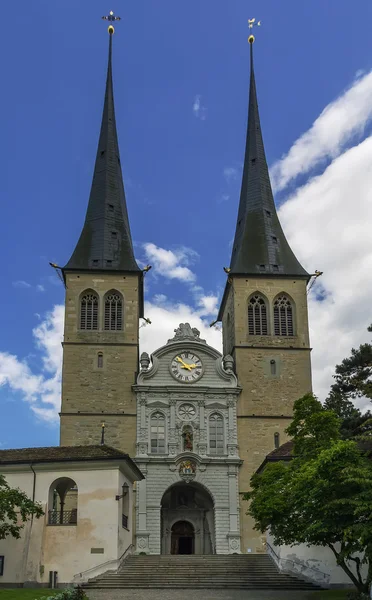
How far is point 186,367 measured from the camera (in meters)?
50.4

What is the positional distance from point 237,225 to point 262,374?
44.3ft

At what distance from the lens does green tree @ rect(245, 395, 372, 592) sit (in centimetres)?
2214

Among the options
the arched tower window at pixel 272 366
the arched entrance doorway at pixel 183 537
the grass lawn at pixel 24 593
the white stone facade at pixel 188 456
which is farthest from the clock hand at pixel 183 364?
the grass lawn at pixel 24 593

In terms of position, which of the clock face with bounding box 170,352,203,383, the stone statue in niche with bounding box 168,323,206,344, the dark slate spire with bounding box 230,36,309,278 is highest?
the dark slate spire with bounding box 230,36,309,278

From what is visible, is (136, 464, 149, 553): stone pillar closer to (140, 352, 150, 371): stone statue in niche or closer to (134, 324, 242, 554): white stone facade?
(134, 324, 242, 554): white stone facade

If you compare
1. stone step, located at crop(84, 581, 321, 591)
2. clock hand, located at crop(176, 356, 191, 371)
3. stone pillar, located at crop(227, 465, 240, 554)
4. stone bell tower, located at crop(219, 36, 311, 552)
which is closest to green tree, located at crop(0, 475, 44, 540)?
stone step, located at crop(84, 581, 321, 591)

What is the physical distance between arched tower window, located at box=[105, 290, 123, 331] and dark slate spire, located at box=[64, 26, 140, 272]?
6.11 ft

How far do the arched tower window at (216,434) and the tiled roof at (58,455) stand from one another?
14545 millimetres

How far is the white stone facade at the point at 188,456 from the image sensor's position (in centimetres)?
4659

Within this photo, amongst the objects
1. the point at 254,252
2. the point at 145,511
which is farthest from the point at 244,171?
the point at 145,511

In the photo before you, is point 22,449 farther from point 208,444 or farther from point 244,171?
point 244,171

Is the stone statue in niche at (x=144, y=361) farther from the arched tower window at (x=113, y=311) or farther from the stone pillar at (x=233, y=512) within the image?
the stone pillar at (x=233, y=512)

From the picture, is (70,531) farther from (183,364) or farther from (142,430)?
(183,364)

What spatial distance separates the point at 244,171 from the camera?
60469 millimetres
